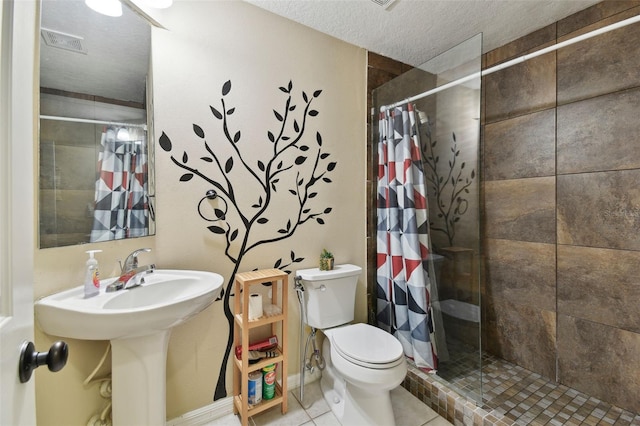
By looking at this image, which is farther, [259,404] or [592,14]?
[592,14]

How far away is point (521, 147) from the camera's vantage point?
1.99 meters

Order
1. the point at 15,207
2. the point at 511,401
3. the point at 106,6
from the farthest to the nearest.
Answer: the point at 511,401 → the point at 106,6 → the point at 15,207

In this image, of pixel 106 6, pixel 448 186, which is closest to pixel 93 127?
pixel 106 6

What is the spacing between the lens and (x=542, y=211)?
1881 mm

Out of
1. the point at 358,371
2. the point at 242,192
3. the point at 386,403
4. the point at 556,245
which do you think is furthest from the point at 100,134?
the point at 556,245

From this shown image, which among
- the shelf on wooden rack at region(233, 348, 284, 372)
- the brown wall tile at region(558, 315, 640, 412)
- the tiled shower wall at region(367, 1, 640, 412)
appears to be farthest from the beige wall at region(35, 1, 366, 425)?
the brown wall tile at region(558, 315, 640, 412)

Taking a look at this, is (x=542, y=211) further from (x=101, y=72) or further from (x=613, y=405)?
(x=101, y=72)

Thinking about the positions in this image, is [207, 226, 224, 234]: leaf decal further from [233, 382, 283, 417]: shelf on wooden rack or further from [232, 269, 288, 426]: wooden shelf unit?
[233, 382, 283, 417]: shelf on wooden rack

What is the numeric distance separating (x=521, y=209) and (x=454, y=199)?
24.7 inches

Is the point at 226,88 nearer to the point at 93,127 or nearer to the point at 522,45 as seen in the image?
the point at 93,127

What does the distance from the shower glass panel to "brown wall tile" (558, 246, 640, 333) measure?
2.16ft

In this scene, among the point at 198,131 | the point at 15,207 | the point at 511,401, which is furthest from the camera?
the point at 511,401

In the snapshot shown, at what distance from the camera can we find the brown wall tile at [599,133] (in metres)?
1.54

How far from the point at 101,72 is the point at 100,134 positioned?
0.97 feet
